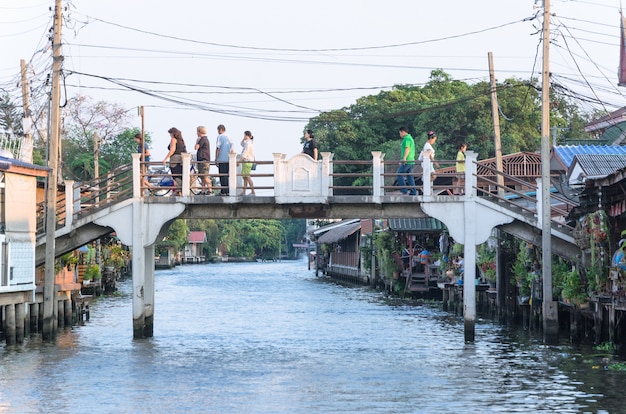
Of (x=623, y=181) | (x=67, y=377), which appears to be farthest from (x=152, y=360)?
(x=623, y=181)

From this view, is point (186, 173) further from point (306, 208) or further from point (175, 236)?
point (175, 236)

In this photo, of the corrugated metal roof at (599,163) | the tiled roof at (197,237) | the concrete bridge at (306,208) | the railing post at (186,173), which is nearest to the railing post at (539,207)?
the concrete bridge at (306,208)

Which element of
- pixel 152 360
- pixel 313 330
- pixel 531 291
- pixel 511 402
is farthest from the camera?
pixel 313 330

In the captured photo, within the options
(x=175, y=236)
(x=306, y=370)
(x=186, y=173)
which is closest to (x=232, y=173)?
(x=186, y=173)

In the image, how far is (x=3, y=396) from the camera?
2231 centimetres

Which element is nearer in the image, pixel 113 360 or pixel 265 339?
pixel 113 360

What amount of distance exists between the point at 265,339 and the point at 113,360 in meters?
7.80

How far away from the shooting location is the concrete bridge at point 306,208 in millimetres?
31422

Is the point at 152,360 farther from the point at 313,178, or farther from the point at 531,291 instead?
the point at 531,291

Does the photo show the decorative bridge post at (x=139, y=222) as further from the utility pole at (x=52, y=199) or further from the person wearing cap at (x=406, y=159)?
the person wearing cap at (x=406, y=159)

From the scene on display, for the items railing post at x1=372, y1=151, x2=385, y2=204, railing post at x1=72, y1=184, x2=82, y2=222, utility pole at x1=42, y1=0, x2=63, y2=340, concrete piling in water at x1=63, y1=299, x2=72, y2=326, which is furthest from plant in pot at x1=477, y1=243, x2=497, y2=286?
utility pole at x1=42, y1=0, x2=63, y2=340

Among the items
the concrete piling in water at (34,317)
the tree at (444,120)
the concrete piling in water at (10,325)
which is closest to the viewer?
the concrete piling in water at (10,325)

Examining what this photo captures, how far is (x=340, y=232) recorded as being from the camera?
268 feet

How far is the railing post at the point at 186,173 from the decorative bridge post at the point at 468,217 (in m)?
6.39
